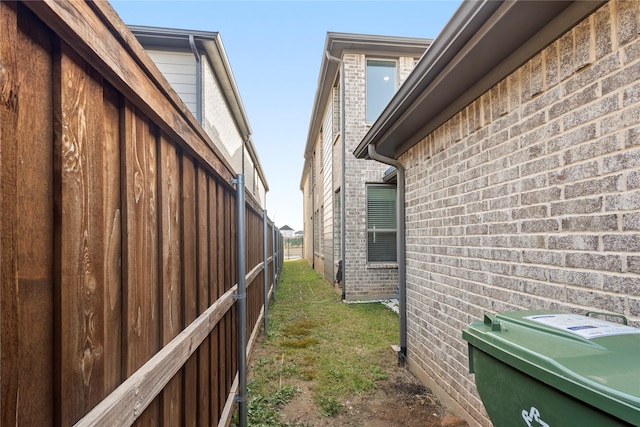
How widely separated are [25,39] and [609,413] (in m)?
1.63

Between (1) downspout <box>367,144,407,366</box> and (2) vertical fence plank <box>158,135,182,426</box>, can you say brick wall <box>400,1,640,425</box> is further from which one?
(2) vertical fence plank <box>158,135,182,426</box>

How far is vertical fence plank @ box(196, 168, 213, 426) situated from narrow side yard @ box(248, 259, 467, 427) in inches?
43.2

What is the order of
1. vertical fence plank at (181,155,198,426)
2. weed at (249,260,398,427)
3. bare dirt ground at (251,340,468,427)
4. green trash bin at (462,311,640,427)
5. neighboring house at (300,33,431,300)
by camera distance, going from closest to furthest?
green trash bin at (462,311,640,427)
vertical fence plank at (181,155,198,426)
bare dirt ground at (251,340,468,427)
weed at (249,260,398,427)
neighboring house at (300,33,431,300)

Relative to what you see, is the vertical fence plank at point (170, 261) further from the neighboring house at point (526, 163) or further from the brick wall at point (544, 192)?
the brick wall at point (544, 192)

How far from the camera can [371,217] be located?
7.92 m

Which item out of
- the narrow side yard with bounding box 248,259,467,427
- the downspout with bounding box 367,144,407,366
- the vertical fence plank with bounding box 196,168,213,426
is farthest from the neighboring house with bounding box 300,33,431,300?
the vertical fence plank with bounding box 196,168,213,426

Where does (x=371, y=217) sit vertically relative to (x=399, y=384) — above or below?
above

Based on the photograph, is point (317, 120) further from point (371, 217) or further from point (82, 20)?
point (82, 20)

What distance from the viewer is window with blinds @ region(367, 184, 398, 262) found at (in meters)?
7.91

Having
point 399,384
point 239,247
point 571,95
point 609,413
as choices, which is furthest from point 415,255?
point 609,413

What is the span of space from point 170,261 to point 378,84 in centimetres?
779

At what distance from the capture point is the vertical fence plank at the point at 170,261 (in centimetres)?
138

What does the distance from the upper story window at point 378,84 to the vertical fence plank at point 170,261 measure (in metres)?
7.08

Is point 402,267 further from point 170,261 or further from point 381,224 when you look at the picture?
point 381,224
